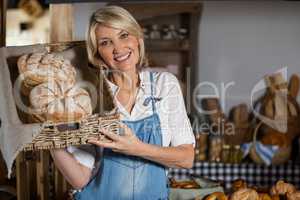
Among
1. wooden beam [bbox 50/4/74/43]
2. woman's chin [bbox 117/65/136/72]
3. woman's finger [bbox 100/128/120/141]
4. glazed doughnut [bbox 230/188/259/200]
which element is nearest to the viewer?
woman's finger [bbox 100/128/120/141]

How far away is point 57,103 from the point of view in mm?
1273

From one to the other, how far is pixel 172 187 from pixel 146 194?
0.38 meters

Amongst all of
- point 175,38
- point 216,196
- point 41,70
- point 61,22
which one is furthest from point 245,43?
point 41,70

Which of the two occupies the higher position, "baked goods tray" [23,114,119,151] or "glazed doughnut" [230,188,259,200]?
"baked goods tray" [23,114,119,151]

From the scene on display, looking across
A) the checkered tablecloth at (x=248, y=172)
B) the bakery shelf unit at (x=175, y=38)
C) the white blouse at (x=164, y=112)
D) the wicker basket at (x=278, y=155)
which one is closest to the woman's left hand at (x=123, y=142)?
the white blouse at (x=164, y=112)

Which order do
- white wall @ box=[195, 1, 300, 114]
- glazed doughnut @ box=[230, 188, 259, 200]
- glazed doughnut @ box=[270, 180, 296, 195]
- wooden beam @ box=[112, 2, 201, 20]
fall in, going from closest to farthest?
glazed doughnut @ box=[230, 188, 259, 200], glazed doughnut @ box=[270, 180, 296, 195], wooden beam @ box=[112, 2, 201, 20], white wall @ box=[195, 1, 300, 114]

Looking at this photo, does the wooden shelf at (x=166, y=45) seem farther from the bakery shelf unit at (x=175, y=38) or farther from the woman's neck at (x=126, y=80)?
the woman's neck at (x=126, y=80)

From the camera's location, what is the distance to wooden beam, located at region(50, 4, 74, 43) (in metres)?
1.89

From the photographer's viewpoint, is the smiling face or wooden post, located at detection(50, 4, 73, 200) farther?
wooden post, located at detection(50, 4, 73, 200)

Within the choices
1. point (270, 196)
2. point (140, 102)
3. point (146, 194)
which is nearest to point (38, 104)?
point (140, 102)

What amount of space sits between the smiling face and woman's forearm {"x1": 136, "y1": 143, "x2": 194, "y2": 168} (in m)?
0.22

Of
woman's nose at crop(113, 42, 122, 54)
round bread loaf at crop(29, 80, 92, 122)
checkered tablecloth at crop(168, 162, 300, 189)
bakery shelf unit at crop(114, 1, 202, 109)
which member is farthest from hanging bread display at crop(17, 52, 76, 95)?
bakery shelf unit at crop(114, 1, 202, 109)

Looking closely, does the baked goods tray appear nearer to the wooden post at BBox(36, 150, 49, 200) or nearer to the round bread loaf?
the round bread loaf

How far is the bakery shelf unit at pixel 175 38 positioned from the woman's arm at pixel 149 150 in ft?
7.30
